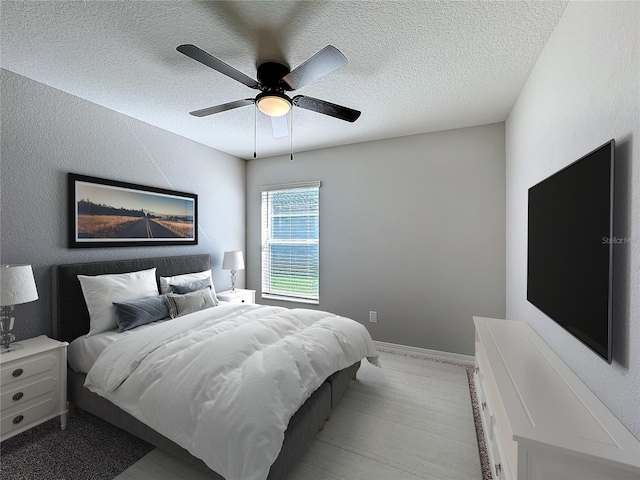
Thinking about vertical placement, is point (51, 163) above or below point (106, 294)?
above

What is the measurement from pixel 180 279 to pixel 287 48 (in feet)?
8.49

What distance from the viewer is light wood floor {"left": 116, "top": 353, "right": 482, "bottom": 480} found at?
171 cm

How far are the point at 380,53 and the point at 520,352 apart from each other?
2.13 metres

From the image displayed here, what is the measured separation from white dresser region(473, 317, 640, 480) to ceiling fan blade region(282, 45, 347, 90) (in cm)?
181

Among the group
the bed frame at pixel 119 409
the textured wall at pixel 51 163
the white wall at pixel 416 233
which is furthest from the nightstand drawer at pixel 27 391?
the white wall at pixel 416 233

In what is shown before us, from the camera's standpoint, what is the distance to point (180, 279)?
3223mm

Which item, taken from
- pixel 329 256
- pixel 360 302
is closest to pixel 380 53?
pixel 329 256

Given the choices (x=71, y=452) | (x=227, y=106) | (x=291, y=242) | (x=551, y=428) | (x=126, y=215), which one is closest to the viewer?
(x=551, y=428)

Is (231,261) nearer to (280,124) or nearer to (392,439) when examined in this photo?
(280,124)

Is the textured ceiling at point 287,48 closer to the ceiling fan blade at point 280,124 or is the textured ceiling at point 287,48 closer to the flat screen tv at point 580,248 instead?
the ceiling fan blade at point 280,124

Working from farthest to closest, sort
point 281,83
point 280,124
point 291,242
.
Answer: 1. point 291,242
2. point 280,124
3. point 281,83

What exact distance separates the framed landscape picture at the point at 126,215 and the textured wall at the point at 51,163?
8 centimetres

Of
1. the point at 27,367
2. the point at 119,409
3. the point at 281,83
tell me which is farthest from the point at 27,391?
the point at 281,83

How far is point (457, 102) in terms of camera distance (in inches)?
104
